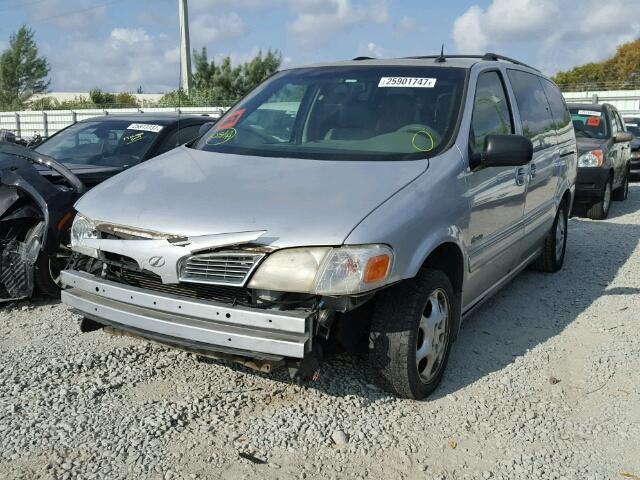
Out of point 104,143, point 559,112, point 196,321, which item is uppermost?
point 559,112

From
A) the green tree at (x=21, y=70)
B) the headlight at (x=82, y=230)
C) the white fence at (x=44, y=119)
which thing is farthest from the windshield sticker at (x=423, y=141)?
the green tree at (x=21, y=70)

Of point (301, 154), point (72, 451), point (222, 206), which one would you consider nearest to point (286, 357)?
point (222, 206)

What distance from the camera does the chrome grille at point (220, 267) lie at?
3010 millimetres

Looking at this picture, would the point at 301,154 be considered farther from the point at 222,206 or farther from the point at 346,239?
the point at 346,239

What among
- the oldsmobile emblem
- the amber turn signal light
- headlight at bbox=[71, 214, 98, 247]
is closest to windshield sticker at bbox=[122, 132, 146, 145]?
headlight at bbox=[71, 214, 98, 247]

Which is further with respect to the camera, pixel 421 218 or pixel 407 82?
pixel 407 82

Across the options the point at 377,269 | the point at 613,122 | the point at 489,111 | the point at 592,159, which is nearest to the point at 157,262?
the point at 377,269

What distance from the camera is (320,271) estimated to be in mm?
2936

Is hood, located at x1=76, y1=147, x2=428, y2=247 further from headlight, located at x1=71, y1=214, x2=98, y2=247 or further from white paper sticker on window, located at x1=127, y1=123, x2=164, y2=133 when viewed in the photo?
white paper sticker on window, located at x1=127, y1=123, x2=164, y2=133

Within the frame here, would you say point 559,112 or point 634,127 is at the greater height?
point 559,112

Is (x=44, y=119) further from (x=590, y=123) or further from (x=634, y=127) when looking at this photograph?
(x=590, y=123)

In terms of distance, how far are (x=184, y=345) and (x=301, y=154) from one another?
1.37m

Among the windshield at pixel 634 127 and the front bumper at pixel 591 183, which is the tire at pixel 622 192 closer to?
the front bumper at pixel 591 183

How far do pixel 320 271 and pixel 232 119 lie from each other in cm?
211
